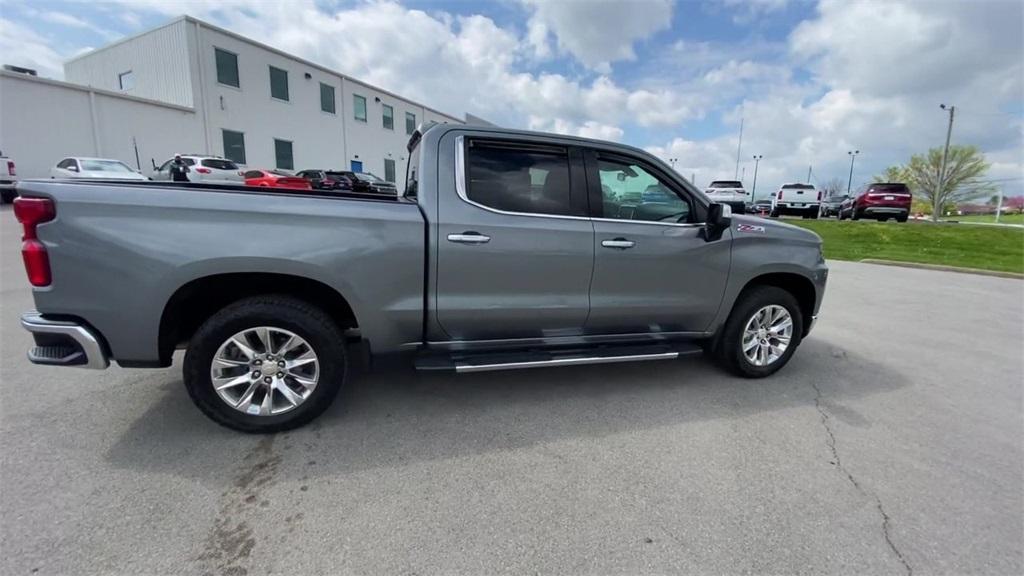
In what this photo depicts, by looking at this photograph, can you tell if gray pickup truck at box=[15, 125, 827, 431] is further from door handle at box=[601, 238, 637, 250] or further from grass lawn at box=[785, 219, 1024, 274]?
grass lawn at box=[785, 219, 1024, 274]

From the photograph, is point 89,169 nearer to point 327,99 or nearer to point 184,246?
point 327,99

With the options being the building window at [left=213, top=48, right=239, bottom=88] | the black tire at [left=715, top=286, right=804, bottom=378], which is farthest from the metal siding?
the black tire at [left=715, top=286, right=804, bottom=378]

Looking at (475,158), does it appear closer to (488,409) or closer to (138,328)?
(488,409)

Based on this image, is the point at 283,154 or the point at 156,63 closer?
the point at 156,63

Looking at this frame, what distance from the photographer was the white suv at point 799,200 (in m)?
20.7

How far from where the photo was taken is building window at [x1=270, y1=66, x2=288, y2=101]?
26.4 metres

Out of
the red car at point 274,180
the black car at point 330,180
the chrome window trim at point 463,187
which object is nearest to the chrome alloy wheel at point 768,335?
the chrome window trim at point 463,187

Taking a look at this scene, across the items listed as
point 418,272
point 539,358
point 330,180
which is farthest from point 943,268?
point 330,180

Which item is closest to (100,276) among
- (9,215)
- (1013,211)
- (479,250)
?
(479,250)

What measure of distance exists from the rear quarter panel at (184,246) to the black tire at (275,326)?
210 mm

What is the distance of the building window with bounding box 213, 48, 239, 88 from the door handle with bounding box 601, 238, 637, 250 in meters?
27.8

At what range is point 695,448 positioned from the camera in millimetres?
2834

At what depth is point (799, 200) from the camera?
20.8 m

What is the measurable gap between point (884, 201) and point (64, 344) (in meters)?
24.8
